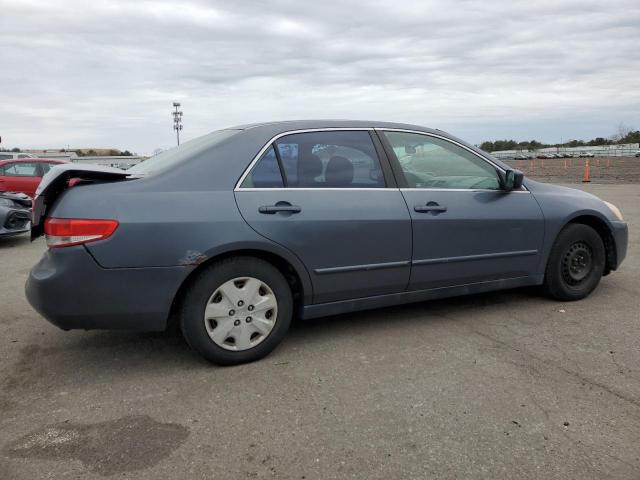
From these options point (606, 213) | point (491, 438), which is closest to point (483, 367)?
point (491, 438)

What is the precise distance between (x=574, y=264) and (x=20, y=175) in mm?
12184

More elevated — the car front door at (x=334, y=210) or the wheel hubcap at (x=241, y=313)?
the car front door at (x=334, y=210)

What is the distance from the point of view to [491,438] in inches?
95.3

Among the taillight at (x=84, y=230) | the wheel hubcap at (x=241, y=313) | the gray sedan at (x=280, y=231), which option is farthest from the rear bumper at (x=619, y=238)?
the taillight at (x=84, y=230)

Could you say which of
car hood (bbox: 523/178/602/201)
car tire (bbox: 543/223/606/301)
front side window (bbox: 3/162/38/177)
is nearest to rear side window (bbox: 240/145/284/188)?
car hood (bbox: 523/178/602/201)

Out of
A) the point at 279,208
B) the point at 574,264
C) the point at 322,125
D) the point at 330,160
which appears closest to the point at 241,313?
the point at 279,208

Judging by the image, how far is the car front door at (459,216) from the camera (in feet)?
12.4

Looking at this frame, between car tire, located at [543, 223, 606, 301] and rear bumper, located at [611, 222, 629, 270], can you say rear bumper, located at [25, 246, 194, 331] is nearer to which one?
car tire, located at [543, 223, 606, 301]

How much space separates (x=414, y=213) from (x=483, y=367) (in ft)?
3.73

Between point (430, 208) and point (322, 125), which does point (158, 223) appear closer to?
point (322, 125)

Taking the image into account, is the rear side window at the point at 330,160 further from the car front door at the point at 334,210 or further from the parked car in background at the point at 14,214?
the parked car in background at the point at 14,214

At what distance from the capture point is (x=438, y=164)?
159 inches

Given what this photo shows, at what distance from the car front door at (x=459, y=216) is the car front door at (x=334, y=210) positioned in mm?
143

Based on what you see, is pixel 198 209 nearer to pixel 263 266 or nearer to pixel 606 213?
pixel 263 266
